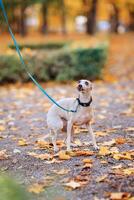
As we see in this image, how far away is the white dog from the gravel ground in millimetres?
425

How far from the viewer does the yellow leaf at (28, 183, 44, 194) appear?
480 cm

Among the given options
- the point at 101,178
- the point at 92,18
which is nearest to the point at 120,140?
the point at 101,178

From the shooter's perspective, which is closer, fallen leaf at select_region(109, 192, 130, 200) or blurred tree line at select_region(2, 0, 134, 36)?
fallen leaf at select_region(109, 192, 130, 200)

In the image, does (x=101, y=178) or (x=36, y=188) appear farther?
(x=101, y=178)

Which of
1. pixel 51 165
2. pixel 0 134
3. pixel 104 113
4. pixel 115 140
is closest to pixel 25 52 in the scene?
pixel 104 113

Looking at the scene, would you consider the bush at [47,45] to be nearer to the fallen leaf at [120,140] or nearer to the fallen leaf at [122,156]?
the fallen leaf at [120,140]

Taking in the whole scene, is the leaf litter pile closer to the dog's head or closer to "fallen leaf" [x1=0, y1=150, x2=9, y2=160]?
"fallen leaf" [x1=0, y1=150, x2=9, y2=160]

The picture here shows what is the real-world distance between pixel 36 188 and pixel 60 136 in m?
2.80

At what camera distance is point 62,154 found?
6.03 m

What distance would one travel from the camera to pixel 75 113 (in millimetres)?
6105

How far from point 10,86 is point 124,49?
9450 millimetres

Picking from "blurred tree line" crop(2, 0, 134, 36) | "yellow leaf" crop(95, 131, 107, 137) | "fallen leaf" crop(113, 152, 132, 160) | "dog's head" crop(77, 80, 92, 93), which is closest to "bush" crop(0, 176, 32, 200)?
"dog's head" crop(77, 80, 92, 93)

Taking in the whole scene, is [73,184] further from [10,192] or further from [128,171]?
[10,192]

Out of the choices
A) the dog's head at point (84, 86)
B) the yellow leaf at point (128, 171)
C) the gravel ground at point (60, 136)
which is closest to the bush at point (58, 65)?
the gravel ground at point (60, 136)
